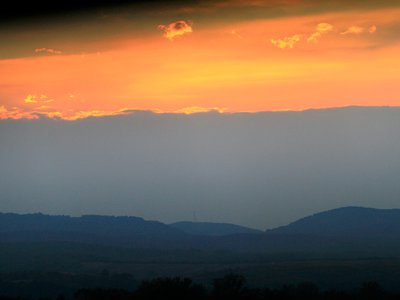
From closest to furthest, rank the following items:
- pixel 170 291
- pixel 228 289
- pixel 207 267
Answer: pixel 170 291, pixel 228 289, pixel 207 267

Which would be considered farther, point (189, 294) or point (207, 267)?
point (207, 267)

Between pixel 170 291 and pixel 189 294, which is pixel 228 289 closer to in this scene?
pixel 189 294

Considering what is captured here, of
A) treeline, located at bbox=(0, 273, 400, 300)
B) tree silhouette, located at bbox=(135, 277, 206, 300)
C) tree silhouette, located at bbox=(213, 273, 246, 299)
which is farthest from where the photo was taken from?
tree silhouette, located at bbox=(213, 273, 246, 299)

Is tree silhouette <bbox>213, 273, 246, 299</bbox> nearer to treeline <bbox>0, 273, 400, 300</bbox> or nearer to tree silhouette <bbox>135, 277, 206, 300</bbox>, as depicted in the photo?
treeline <bbox>0, 273, 400, 300</bbox>

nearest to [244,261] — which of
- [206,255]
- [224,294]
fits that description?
[206,255]

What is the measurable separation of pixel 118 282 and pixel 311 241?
82046 mm

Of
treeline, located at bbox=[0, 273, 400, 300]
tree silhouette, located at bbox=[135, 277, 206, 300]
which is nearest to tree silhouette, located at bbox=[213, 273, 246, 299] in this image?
treeline, located at bbox=[0, 273, 400, 300]

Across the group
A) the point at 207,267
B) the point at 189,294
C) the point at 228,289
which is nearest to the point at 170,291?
the point at 189,294

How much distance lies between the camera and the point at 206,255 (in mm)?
155500

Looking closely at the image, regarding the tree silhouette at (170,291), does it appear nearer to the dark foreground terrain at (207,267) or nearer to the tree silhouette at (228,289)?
the dark foreground terrain at (207,267)

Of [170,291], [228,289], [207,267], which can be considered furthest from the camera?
[207,267]

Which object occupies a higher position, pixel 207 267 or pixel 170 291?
pixel 207 267

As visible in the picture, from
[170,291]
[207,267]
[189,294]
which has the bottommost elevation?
[189,294]

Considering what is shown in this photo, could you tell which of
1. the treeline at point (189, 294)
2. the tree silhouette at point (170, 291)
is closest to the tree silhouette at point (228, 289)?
the treeline at point (189, 294)
